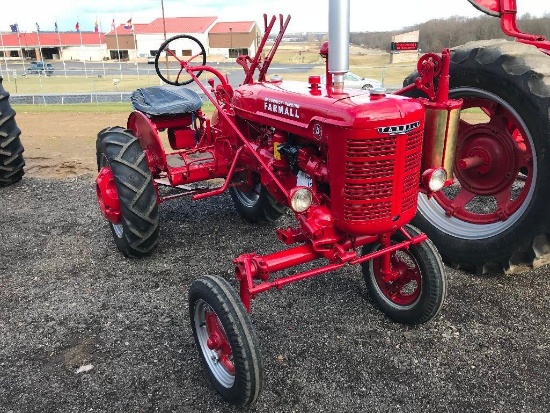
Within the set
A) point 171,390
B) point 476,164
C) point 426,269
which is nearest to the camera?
point 171,390

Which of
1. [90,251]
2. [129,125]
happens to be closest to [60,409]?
[90,251]

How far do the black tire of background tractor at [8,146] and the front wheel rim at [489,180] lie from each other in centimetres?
479

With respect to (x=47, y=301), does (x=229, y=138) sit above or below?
above

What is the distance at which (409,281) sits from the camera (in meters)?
3.09

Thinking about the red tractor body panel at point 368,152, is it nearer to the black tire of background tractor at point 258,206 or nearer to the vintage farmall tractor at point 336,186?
the vintage farmall tractor at point 336,186

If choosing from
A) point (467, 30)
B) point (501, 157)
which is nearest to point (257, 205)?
point (501, 157)

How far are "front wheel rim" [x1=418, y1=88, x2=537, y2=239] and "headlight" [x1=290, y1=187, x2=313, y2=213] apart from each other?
1.67 meters

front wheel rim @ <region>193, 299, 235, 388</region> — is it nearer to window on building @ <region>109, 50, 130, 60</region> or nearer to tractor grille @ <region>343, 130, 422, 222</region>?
tractor grille @ <region>343, 130, 422, 222</region>

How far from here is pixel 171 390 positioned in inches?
101

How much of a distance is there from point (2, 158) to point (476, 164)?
5.30 metres

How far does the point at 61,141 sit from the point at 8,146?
3053 millimetres

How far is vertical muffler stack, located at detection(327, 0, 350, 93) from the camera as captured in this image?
2348 millimetres

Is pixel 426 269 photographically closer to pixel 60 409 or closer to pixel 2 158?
pixel 60 409

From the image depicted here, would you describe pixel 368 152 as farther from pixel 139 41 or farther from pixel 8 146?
pixel 139 41
